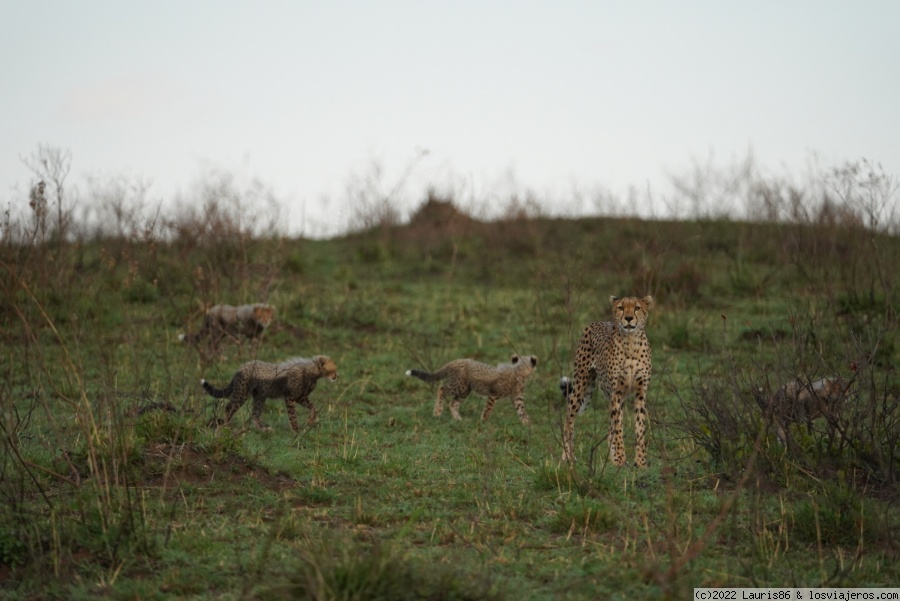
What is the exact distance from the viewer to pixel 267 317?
9.26 meters

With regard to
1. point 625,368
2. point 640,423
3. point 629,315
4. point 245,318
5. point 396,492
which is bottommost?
point 396,492

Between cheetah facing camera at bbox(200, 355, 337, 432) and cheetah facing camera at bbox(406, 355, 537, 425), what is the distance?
97cm

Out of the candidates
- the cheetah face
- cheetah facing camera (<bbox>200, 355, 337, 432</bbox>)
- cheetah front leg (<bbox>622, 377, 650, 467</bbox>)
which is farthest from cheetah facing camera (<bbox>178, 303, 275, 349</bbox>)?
cheetah front leg (<bbox>622, 377, 650, 467</bbox>)

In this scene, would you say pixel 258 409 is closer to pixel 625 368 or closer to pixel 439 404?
pixel 439 404

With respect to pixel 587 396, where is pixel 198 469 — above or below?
below

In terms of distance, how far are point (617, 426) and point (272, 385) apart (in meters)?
2.39

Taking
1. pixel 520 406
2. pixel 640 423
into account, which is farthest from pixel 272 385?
pixel 640 423

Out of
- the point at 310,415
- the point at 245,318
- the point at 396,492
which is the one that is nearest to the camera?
the point at 396,492

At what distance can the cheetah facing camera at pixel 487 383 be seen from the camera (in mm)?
7184

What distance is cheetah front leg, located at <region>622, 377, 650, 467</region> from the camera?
5517 millimetres

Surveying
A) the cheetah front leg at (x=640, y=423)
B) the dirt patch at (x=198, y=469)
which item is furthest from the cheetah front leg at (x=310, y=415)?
the cheetah front leg at (x=640, y=423)

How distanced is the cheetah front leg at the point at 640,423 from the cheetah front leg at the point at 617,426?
0.04 meters

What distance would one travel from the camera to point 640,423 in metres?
5.65

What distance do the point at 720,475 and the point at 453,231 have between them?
10.4m
